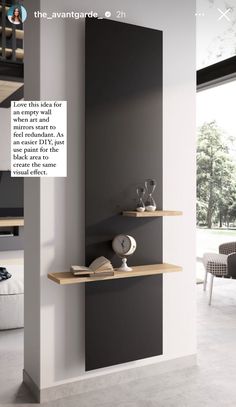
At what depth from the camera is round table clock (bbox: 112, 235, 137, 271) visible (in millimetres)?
2674

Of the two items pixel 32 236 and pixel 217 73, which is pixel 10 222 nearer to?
pixel 217 73

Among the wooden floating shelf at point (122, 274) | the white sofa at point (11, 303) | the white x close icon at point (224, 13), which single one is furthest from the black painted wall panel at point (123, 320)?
the white x close icon at point (224, 13)

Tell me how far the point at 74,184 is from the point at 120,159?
0.35 m

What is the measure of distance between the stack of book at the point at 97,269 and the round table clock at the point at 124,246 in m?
0.13

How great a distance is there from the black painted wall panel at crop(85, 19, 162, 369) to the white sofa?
137 centimetres

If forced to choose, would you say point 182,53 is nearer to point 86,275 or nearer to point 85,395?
point 86,275

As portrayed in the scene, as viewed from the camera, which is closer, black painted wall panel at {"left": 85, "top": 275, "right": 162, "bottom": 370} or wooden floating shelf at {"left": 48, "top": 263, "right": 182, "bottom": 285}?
wooden floating shelf at {"left": 48, "top": 263, "right": 182, "bottom": 285}

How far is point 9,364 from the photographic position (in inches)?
124

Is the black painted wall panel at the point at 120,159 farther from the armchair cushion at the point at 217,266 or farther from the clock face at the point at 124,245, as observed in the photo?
the armchair cushion at the point at 217,266

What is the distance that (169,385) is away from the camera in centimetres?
284

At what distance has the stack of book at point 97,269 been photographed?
8.27ft

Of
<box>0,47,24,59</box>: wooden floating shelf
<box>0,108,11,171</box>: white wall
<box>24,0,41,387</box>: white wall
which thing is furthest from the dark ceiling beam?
<box>0,108,11,171</box>: white wall

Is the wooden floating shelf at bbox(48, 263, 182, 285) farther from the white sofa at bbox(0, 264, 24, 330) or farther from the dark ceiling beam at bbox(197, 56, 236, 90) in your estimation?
the dark ceiling beam at bbox(197, 56, 236, 90)

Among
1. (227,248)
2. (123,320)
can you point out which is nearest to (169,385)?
(123,320)
